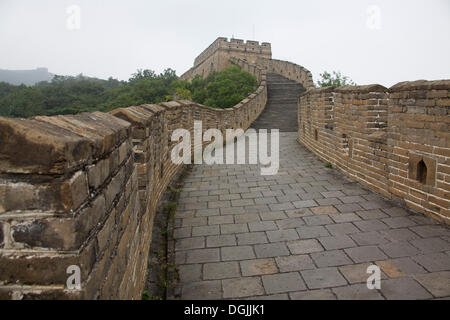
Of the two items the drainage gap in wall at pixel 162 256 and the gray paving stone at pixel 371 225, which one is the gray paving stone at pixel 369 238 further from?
the drainage gap in wall at pixel 162 256

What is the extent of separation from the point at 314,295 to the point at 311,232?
1.26 meters

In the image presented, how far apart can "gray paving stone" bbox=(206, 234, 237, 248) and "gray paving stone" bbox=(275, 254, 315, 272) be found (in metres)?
0.61

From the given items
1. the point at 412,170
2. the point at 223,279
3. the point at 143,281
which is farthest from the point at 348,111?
the point at 143,281

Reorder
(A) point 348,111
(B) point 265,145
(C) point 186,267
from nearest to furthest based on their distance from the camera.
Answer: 1. (C) point 186,267
2. (A) point 348,111
3. (B) point 265,145

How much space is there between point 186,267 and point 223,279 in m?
0.44

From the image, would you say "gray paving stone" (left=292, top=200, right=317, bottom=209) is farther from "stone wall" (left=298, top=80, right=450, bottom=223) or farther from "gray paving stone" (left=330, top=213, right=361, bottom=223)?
"stone wall" (left=298, top=80, right=450, bottom=223)

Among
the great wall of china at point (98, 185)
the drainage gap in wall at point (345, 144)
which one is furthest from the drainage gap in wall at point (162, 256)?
the drainage gap in wall at point (345, 144)

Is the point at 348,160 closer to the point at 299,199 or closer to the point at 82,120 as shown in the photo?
the point at 299,199

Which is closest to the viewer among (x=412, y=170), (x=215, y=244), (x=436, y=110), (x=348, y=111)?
(x=215, y=244)

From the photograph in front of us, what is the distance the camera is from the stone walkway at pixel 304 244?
9.11 ft

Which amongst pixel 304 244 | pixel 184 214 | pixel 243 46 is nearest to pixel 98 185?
pixel 304 244

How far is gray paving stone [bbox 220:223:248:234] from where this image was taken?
402 centimetres

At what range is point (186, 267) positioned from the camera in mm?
3232

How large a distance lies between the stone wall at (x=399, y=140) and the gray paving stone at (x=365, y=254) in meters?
1.15
